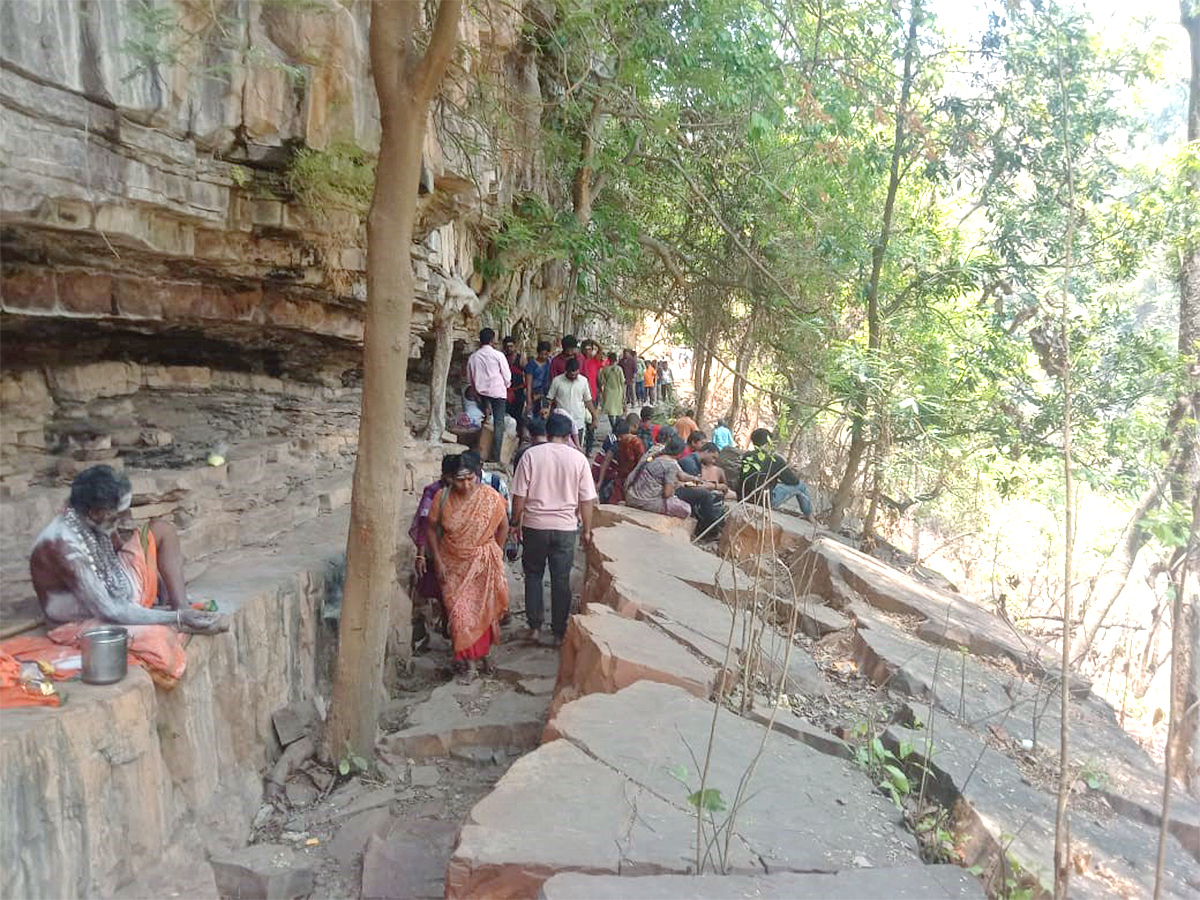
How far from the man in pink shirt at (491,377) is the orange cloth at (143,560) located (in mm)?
5838

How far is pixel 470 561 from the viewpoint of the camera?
5109 mm

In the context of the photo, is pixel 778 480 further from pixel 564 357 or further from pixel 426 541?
pixel 564 357

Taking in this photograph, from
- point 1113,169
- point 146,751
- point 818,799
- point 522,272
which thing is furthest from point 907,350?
point 522,272

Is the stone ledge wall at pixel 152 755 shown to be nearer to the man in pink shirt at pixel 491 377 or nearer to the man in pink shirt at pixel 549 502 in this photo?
the man in pink shirt at pixel 549 502

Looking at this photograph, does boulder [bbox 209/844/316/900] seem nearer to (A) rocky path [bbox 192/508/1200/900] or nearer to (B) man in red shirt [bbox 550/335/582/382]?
(A) rocky path [bbox 192/508/1200/900]

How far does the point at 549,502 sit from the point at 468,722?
1.47 m

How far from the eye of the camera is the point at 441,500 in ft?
16.5

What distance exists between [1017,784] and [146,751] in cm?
387

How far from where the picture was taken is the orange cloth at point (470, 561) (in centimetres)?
502

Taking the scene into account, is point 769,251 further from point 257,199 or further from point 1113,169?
point 257,199

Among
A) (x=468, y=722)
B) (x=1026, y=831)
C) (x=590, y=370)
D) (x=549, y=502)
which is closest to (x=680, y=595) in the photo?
(x=549, y=502)

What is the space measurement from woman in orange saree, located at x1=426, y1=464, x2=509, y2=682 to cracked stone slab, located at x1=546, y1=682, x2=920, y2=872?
60.6 inches

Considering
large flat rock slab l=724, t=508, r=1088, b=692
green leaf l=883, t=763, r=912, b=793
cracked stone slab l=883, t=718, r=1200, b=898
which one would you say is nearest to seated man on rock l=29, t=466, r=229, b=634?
green leaf l=883, t=763, r=912, b=793

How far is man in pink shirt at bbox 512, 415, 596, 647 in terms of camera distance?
17.4ft
